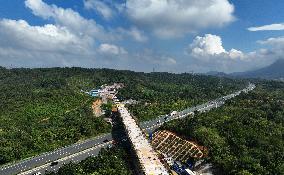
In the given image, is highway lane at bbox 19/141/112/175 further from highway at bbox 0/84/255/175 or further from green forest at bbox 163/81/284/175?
green forest at bbox 163/81/284/175

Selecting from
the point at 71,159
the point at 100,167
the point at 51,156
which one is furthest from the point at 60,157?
the point at 100,167

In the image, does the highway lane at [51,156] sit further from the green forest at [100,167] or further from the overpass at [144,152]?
the green forest at [100,167]

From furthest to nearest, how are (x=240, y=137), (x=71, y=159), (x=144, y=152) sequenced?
1. (x=240, y=137)
2. (x=71, y=159)
3. (x=144, y=152)

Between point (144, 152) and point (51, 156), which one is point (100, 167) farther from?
point (51, 156)

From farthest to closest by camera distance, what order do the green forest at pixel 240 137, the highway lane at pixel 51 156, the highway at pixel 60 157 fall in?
the highway lane at pixel 51 156 → the highway at pixel 60 157 → the green forest at pixel 240 137

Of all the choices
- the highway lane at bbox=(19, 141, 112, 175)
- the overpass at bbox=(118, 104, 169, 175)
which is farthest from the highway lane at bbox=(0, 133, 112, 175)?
the overpass at bbox=(118, 104, 169, 175)

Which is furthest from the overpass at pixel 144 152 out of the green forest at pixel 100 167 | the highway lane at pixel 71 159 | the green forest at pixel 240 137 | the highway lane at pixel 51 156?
the green forest at pixel 240 137
